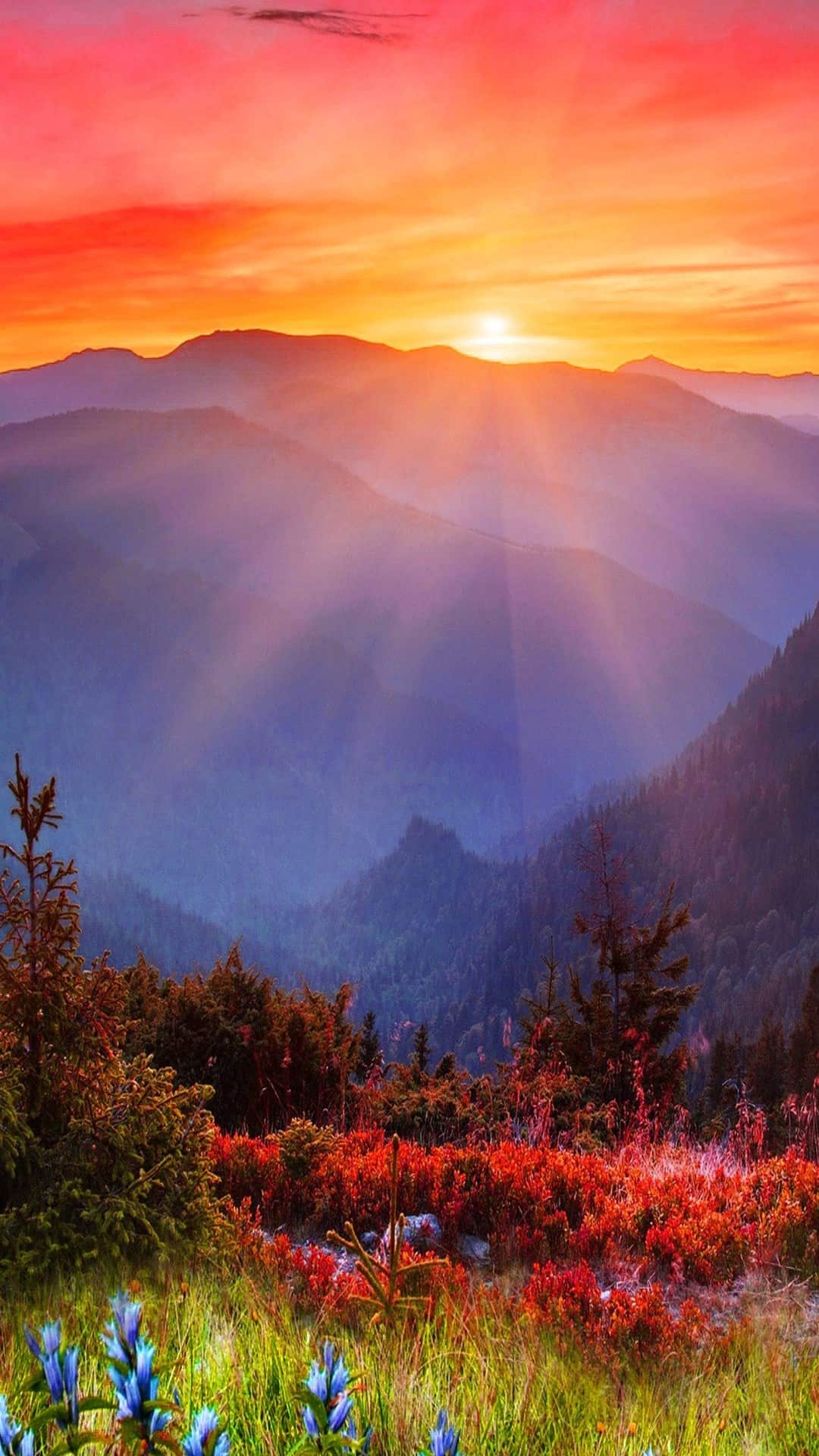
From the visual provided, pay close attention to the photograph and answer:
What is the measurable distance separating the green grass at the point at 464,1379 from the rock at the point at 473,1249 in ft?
4.73

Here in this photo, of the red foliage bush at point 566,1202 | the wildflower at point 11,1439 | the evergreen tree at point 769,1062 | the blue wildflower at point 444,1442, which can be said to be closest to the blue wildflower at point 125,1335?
the wildflower at point 11,1439

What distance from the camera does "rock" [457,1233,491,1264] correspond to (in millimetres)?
6508

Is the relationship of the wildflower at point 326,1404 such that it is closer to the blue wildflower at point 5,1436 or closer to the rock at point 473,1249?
the blue wildflower at point 5,1436

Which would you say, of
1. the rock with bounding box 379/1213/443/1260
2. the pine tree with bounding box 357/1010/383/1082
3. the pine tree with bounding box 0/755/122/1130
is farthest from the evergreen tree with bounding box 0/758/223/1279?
the pine tree with bounding box 357/1010/383/1082

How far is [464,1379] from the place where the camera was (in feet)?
12.9

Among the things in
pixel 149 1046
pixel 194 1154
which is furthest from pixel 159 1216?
pixel 149 1046

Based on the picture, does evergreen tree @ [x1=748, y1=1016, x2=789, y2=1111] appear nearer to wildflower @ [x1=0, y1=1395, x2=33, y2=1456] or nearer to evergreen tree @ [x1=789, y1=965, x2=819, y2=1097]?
evergreen tree @ [x1=789, y1=965, x2=819, y2=1097]

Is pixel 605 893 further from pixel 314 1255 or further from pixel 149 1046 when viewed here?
pixel 314 1255

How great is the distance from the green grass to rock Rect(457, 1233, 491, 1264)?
4.73 ft

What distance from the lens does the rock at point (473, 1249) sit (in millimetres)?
6508

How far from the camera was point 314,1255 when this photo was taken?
586 cm

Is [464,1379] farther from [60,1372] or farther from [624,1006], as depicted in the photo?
[624,1006]

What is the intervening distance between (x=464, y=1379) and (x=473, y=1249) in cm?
289

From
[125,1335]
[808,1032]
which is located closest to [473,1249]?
[125,1335]
